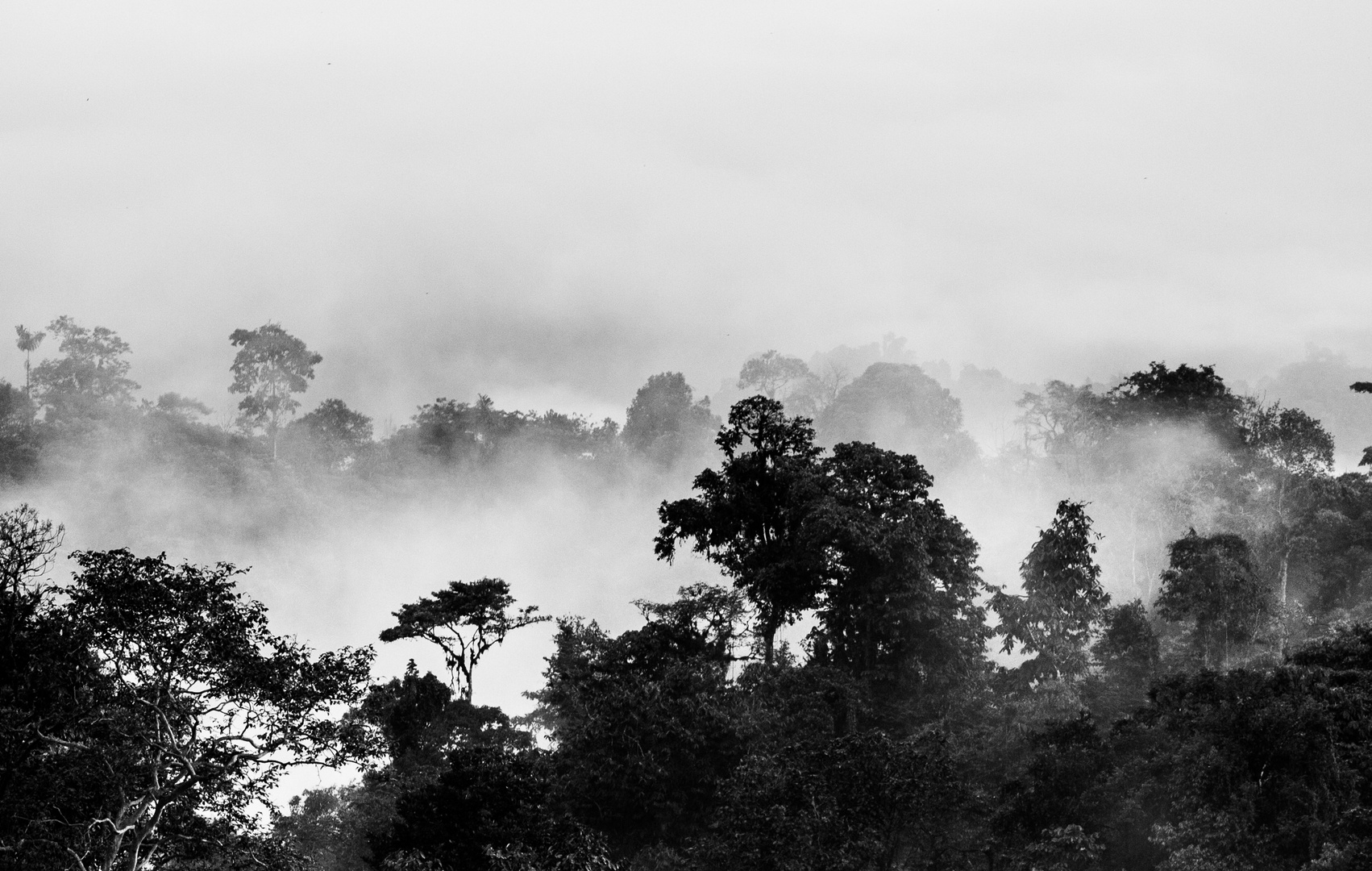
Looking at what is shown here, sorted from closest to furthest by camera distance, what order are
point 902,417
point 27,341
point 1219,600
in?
point 1219,600, point 902,417, point 27,341

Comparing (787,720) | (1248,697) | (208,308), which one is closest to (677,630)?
(787,720)

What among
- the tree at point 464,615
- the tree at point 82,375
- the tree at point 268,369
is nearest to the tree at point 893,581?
the tree at point 464,615

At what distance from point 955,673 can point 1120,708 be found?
470 cm

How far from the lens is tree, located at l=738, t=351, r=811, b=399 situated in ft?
369

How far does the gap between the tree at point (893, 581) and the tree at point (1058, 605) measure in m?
1.16

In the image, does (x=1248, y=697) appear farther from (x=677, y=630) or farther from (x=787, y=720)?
(x=677, y=630)

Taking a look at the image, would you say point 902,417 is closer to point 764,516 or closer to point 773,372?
point 773,372

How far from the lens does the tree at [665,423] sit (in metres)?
94.1

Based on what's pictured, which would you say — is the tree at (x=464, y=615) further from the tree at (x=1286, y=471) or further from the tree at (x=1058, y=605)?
the tree at (x=1286, y=471)

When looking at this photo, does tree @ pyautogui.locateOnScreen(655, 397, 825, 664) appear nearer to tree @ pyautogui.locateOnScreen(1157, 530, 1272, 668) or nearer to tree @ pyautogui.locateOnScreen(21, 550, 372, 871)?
tree @ pyautogui.locateOnScreen(1157, 530, 1272, 668)

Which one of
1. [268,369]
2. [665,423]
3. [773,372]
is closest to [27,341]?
[268,369]

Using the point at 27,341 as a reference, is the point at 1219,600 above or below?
below

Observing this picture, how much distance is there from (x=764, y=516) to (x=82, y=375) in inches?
2447

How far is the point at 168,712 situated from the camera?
24.4 m
